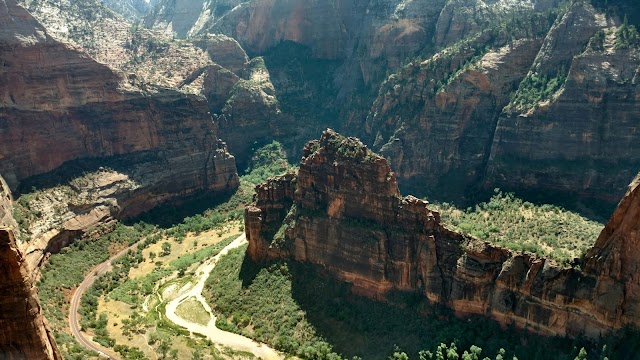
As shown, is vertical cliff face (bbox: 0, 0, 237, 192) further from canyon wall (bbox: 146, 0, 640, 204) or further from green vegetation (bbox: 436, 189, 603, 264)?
green vegetation (bbox: 436, 189, 603, 264)

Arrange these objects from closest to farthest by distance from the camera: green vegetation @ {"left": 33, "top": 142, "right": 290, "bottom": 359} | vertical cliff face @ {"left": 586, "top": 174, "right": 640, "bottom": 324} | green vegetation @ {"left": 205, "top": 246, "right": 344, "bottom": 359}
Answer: vertical cliff face @ {"left": 586, "top": 174, "right": 640, "bottom": 324}
green vegetation @ {"left": 205, "top": 246, "right": 344, "bottom": 359}
green vegetation @ {"left": 33, "top": 142, "right": 290, "bottom": 359}

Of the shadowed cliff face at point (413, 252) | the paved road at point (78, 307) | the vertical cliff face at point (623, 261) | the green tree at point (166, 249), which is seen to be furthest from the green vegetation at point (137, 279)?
the vertical cliff face at point (623, 261)

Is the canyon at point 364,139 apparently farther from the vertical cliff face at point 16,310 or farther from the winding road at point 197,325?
the winding road at point 197,325

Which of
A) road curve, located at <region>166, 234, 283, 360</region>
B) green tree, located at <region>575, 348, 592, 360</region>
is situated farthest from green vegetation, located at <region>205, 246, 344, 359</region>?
green tree, located at <region>575, 348, 592, 360</region>

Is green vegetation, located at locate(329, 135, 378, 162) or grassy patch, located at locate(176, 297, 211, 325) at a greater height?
green vegetation, located at locate(329, 135, 378, 162)

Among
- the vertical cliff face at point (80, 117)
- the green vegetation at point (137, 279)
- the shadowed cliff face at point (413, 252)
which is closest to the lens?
the shadowed cliff face at point (413, 252)

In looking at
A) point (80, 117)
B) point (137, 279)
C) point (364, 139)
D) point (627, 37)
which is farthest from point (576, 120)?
point (80, 117)
